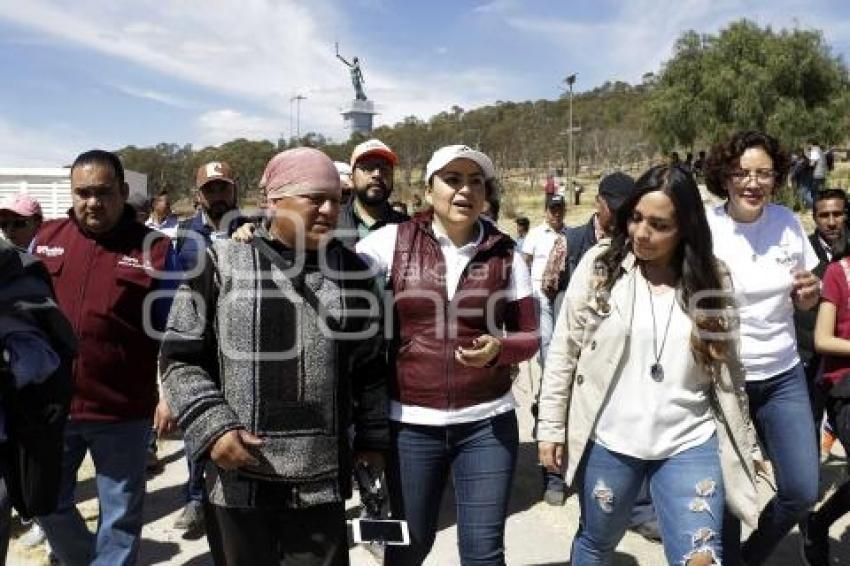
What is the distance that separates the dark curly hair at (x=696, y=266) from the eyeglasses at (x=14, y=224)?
3.94 meters

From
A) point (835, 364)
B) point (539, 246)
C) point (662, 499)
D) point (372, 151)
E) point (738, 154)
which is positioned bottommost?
point (662, 499)

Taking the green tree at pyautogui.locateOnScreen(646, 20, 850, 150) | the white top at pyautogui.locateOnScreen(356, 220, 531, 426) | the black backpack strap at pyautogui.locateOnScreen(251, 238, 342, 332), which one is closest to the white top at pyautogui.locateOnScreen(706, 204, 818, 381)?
the white top at pyautogui.locateOnScreen(356, 220, 531, 426)

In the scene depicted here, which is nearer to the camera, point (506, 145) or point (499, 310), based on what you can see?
point (499, 310)

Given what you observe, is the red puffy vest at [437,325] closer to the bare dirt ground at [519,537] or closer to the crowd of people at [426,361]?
the crowd of people at [426,361]

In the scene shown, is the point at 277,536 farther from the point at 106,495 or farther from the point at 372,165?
the point at 372,165

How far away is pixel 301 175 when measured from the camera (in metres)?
2.17

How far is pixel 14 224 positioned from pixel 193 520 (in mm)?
2233

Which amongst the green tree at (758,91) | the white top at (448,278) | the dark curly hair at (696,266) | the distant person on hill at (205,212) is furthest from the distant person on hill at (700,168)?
the green tree at (758,91)

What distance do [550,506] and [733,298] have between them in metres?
2.32

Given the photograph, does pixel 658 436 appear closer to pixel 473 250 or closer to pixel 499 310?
pixel 499 310

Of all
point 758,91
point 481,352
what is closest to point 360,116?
point 758,91

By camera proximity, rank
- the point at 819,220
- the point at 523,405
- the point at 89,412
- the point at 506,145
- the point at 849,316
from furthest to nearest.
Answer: the point at 506,145
the point at 523,405
the point at 819,220
the point at 849,316
the point at 89,412

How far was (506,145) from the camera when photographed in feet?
194

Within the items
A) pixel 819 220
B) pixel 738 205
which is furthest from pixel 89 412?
pixel 819 220
